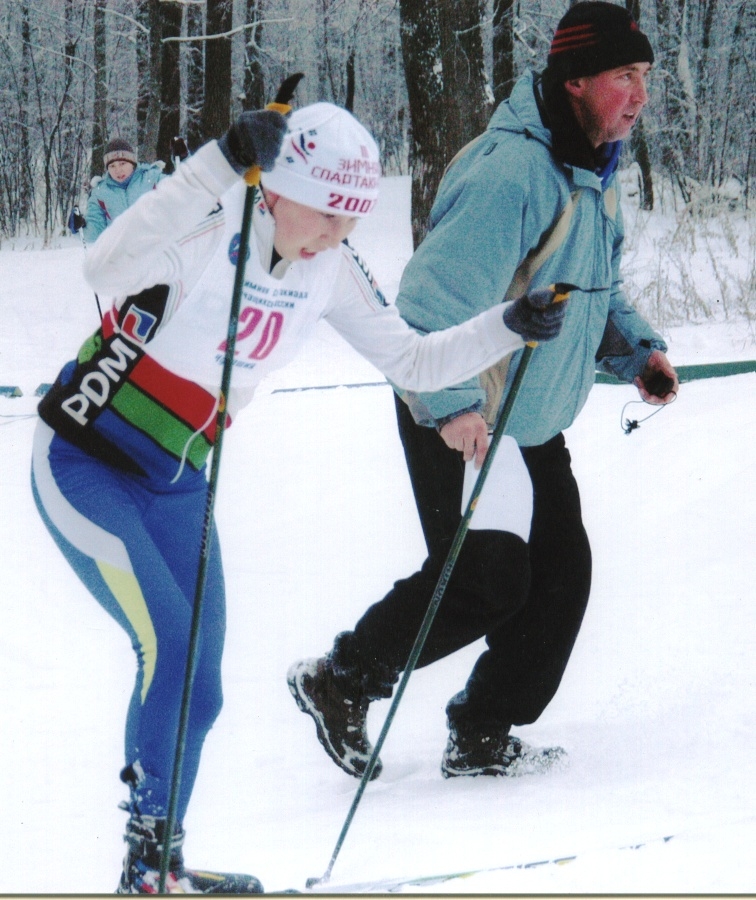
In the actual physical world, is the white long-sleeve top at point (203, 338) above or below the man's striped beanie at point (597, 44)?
below

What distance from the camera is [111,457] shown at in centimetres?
204

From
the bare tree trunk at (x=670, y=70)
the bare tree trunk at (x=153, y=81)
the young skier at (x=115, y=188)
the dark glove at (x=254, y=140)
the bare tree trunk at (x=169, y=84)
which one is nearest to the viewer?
the dark glove at (x=254, y=140)

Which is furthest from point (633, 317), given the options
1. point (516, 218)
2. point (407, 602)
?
point (407, 602)

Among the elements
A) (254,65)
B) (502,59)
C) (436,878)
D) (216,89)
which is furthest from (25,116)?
(436,878)

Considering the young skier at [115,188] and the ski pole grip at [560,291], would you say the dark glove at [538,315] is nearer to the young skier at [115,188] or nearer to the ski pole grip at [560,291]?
the ski pole grip at [560,291]

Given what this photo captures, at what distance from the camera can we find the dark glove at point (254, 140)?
1.66m

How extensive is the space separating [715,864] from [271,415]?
Answer: 189 inches

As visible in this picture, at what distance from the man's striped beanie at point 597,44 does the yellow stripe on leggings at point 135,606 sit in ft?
4.55

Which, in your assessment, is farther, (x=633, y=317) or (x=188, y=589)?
(x=633, y=317)

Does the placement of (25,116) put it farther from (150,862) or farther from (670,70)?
(150,862)

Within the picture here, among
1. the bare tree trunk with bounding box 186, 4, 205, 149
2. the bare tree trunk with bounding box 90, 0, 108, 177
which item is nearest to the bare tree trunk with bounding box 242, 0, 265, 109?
the bare tree trunk with bounding box 186, 4, 205, 149

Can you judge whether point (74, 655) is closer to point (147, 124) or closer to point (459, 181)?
point (459, 181)

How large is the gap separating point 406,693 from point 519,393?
1.29m

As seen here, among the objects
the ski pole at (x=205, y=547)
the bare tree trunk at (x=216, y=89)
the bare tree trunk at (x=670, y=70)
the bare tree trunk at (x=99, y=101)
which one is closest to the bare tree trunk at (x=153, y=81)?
the bare tree trunk at (x=216, y=89)
